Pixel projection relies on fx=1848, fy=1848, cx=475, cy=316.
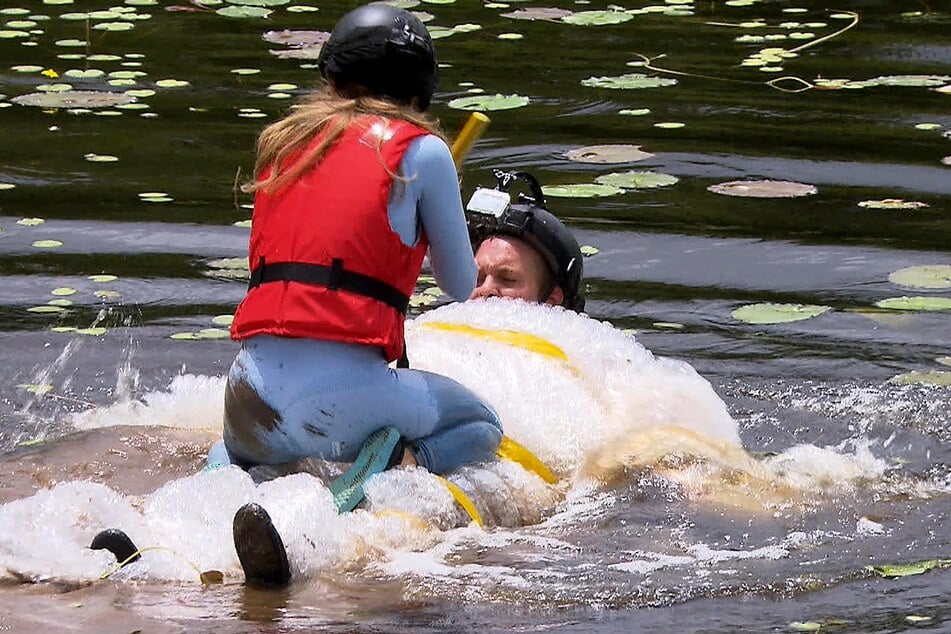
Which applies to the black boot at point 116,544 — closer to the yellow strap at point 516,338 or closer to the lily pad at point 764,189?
the yellow strap at point 516,338

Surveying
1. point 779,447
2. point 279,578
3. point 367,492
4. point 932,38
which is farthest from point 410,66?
point 932,38

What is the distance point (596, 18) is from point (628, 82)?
195 cm

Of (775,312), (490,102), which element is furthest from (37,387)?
(490,102)

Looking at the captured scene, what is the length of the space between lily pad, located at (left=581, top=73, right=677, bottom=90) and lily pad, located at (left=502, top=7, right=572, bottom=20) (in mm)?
1932

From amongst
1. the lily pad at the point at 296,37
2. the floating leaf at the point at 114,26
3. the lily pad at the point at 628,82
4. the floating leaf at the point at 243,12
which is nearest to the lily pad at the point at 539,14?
the lily pad at the point at 296,37

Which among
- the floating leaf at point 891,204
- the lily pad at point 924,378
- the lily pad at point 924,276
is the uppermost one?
the floating leaf at point 891,204

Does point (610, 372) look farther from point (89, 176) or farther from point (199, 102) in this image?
point (199, 102)

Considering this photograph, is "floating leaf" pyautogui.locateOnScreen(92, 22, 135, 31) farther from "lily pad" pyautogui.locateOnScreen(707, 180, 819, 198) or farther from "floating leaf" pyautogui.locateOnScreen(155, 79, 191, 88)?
"lily pad" pyautogui.locateOnScreen(707, 180, 819, 198)

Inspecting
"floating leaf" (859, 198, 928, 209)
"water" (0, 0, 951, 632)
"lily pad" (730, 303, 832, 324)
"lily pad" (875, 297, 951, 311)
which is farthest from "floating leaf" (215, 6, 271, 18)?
"lily pad" (875, 297, 951, 311)

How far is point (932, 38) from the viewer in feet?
42.2

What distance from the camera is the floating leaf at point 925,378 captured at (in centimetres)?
707

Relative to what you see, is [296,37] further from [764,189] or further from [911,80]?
[764,189]

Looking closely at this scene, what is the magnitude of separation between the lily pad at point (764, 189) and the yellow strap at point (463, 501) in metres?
4.33

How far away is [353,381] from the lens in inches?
213
